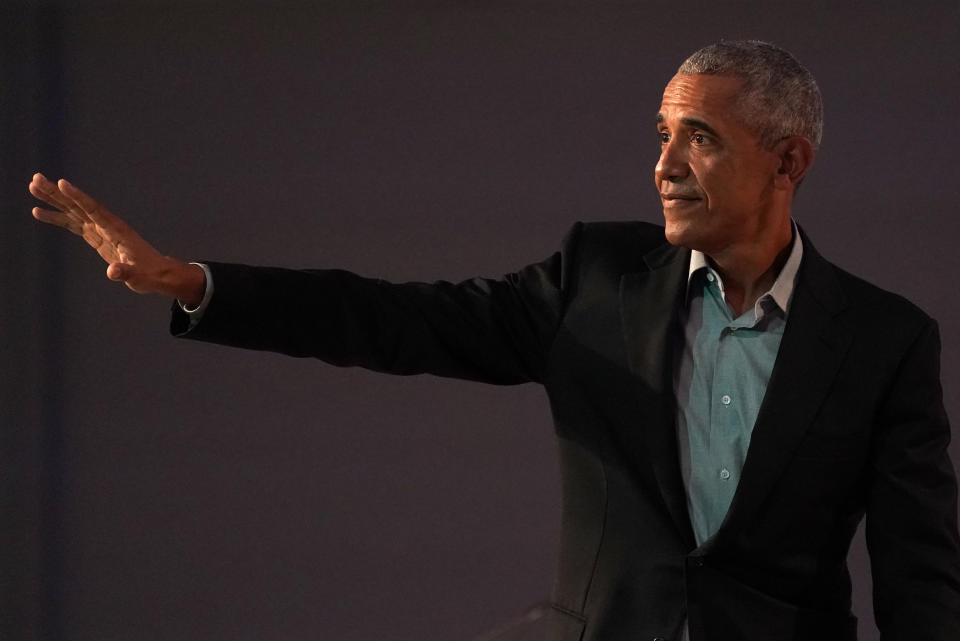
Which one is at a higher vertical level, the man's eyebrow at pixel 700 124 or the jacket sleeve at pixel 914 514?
the man's eyebrow at pixel 700 124

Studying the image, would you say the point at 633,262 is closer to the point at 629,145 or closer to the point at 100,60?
the point at 629,145

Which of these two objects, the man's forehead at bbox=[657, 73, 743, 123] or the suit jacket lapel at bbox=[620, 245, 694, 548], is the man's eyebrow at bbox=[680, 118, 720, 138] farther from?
the suit jacket lapel at bbox=[620, 245, 694, 548]

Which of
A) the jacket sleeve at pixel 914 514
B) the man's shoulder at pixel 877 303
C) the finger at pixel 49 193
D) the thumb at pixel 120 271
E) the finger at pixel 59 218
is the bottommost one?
the jacket sleeve at pixel 914 514

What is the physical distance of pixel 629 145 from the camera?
3354 mm

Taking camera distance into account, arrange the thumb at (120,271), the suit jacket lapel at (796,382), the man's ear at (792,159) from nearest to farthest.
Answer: the thumb at (120,271) → the suit jacket lapel at (796,382) → the man's ear at (792,159)

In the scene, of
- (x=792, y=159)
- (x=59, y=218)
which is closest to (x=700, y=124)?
(x=792, y=159)

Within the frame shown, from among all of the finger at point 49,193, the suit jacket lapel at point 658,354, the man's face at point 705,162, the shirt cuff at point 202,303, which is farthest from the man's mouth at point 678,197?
the finger at point 49,193

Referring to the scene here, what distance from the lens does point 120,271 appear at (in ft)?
4.77

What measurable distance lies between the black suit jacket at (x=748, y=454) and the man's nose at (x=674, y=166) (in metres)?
0.13

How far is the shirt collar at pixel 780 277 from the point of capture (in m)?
1.68

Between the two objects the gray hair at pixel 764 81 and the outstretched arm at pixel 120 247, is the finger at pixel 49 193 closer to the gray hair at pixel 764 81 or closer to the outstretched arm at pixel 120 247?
the outstretched arm at pixel 120 247

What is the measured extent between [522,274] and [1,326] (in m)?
2.02

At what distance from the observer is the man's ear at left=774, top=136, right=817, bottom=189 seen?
65.9 inches

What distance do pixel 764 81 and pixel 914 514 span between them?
564 mm
